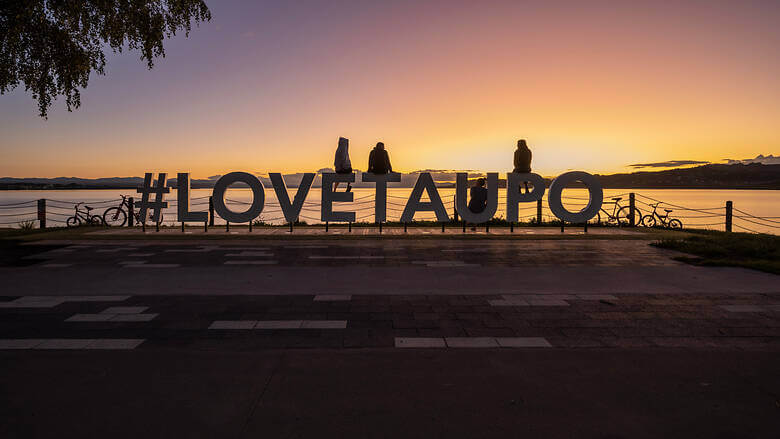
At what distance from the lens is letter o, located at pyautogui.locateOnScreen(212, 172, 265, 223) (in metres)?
16.3

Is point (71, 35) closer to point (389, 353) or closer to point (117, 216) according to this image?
point (117, 216)

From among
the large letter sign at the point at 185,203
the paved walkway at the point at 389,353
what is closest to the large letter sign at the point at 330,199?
the large letter sign at the point at 185,203

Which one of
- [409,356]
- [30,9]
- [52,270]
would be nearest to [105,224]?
[30,9]

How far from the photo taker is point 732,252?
11422 millimetres

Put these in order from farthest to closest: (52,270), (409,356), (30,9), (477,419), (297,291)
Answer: (30,9) → (52,270) → (297,291) → (409,356) → (477,419)

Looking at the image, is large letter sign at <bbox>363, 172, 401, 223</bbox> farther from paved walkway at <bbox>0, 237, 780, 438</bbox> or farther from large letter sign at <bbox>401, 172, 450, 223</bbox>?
paved walkway at <bbox>0, 237, 780, 438</bbox>

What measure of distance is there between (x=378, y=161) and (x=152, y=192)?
343 inches

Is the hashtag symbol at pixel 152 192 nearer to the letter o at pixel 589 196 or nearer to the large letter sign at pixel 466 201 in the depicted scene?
the large letter sign at pixel 466 201

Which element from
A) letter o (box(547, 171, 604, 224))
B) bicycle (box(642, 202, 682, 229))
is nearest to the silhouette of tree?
letter o (box(547, 171, 604, 224))

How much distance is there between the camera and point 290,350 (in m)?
4.65

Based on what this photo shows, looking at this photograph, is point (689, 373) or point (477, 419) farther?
point (689, 373)

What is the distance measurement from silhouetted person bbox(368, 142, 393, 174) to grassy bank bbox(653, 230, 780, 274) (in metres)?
10.0

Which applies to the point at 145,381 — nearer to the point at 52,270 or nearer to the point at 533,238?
the point at 52,270

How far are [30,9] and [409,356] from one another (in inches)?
545
